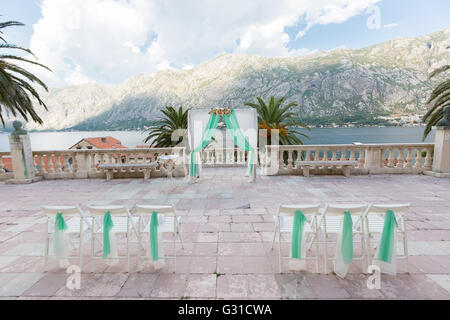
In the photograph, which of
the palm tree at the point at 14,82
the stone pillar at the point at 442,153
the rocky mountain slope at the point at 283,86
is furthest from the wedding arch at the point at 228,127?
the rocky mountain slope at the point at 283,86

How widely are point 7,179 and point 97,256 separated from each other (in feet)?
25.6

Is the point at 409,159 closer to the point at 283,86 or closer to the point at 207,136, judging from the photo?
the point at 207,136

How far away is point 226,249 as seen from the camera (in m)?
3.16

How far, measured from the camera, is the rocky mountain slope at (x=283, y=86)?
303 ft

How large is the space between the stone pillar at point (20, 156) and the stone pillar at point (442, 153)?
45.2ft

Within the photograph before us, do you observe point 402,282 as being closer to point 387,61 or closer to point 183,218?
point 183,218

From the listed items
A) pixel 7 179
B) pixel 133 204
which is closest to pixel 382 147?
pixel 133 204

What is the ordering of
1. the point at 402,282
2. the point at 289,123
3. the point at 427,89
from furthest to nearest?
the point at 427,89, the point at 289,123, the point at 402,282

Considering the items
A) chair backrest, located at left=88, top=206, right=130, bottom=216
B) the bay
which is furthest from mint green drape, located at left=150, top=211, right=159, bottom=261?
the bay

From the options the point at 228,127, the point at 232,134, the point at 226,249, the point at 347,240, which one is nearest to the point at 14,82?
the point at 228,127

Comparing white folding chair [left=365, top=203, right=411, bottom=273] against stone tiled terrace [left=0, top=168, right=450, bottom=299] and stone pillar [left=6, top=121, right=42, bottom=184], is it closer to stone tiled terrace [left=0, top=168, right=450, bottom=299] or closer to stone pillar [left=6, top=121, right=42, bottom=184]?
stone tiled terrace [left=0, top=168, right=450, bottom=299]

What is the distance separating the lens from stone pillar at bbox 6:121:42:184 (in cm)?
739

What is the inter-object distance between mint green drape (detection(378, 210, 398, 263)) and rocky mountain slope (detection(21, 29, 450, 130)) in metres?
95.9

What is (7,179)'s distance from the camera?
7879 millimetres
